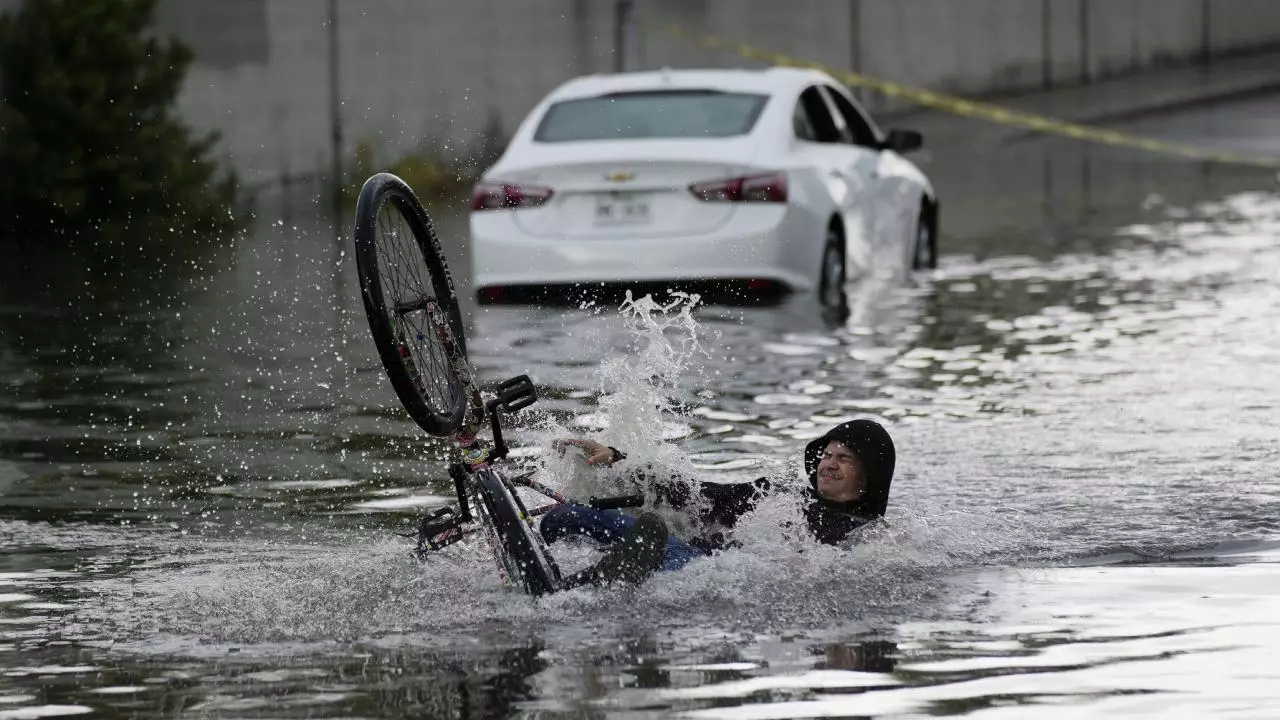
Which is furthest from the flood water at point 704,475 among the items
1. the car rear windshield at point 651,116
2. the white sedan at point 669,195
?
the car rear windshield at point 651,116

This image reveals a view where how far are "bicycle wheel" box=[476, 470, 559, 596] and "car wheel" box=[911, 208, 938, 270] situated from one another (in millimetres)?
10816

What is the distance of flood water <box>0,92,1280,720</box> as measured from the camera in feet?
21.7

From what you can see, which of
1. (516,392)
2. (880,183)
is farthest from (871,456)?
(880,183)

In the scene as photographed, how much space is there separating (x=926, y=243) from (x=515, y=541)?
1127 cm

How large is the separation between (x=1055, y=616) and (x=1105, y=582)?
0.55 meters

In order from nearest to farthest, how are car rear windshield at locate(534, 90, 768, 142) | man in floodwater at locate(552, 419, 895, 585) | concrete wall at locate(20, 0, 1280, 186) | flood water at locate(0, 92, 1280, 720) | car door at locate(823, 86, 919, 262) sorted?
flood water at locate(0, 92, 1280, 720) → man in floodwater at locate(552, 419, 895, 585) → car rear windshield at locate(534, 90, 768, 142) → car door at locate(823, 86, 919, 262) → concrete wall at locate(20, 0, 1280, 186)

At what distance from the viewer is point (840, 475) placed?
25.8 feet

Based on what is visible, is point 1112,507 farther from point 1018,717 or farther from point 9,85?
point 9,85

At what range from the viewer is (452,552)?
26.0ft

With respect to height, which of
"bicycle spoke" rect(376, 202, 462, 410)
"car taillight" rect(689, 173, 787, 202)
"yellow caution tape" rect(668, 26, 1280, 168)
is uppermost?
"bicycle spoke" rect(376, 202, 462, 410)

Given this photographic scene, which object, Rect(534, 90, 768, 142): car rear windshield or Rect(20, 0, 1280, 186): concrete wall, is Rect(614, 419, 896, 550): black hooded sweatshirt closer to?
Rect(534, 90, 768, 142): car rear windshield

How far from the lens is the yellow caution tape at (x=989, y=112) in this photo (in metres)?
27.8

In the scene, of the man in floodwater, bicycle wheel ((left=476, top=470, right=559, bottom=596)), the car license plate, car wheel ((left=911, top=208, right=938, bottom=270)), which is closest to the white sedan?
the car license plate

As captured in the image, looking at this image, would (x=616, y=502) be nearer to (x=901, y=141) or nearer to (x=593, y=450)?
(x=593, y=450)
